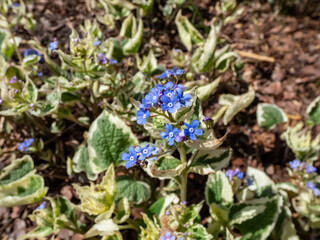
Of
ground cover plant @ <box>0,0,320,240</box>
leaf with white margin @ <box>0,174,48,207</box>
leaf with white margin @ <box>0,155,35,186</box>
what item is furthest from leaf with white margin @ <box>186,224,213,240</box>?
leaf with white margin @ <box>0,155,35,186</box>

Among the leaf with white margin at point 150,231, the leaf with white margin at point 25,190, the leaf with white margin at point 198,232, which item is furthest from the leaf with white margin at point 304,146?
the leaf with white margin at point 25,190

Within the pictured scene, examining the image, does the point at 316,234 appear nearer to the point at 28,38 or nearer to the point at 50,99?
the point at 50,99

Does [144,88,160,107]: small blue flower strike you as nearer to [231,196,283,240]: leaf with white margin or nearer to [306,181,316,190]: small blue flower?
[231,196,283,240]: leaf with white margin

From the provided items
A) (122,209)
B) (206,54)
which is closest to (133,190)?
(122,209)

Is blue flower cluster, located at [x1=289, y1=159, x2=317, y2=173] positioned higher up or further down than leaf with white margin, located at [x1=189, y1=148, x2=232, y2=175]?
further down

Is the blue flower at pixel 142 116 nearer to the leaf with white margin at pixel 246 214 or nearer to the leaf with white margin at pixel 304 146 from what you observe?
the leaf with white margin at pixel 246 214

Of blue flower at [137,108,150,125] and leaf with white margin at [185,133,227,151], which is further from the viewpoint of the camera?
leaf with white margin at [185,133,227,151]

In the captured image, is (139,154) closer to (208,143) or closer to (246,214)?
(208,143)
